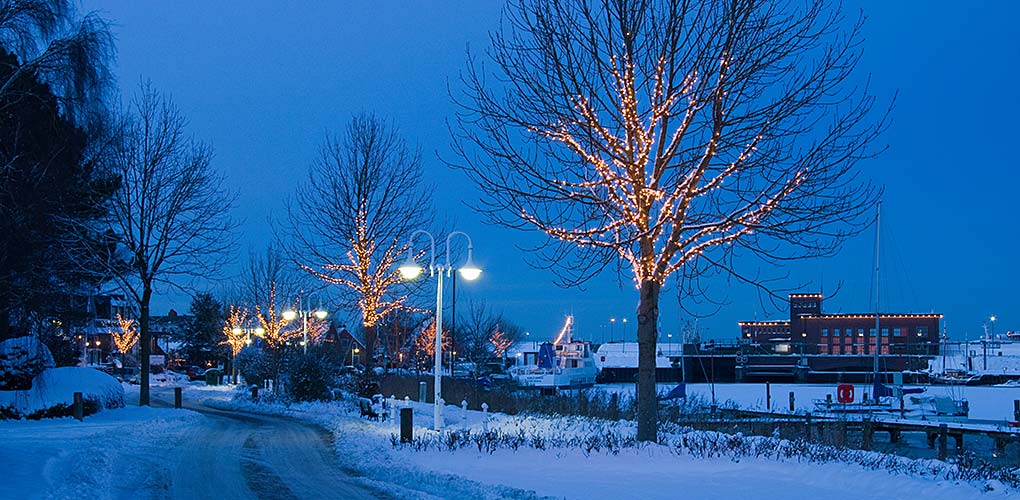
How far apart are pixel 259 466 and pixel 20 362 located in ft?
47.5

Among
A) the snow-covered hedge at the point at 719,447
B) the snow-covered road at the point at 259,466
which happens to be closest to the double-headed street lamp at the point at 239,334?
the snow-covered road at the point at 259,466

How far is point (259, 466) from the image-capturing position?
53.6 ft

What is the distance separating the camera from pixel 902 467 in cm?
1503

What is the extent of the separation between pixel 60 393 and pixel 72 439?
9.16 m

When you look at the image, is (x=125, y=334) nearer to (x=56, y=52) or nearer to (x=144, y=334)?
(x=144, y=334)

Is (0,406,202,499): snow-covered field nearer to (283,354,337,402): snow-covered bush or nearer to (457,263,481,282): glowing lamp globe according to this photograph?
(457,263,481,282): glowing lamp globe

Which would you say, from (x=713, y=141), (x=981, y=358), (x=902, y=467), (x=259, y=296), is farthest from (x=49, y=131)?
(x=981, y=358)

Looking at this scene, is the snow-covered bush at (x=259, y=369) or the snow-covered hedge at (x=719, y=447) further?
the snow-covered bush at (x=259, y=369)

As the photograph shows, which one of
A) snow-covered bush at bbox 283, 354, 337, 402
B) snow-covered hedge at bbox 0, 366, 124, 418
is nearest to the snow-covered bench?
snow-covered bush at bbox 283, 354, 337, 402

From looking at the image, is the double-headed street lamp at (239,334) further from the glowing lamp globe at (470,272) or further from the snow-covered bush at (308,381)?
the glowing lamp globe at (470,272)

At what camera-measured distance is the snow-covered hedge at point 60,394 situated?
25062 millimetres

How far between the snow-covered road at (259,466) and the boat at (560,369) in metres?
35.3

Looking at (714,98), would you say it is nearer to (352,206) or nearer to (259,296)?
(352,206)

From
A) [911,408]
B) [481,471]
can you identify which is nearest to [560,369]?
[911,408]
